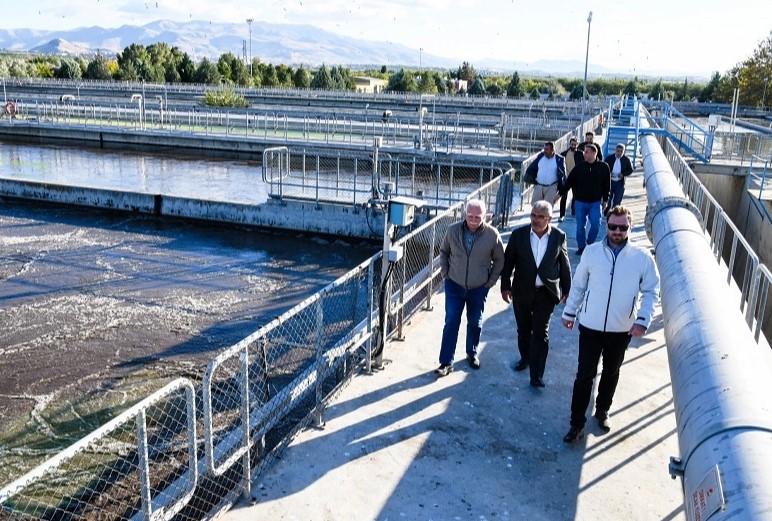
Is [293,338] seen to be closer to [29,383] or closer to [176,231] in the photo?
[29,383]

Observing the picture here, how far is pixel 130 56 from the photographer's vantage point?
77500mm

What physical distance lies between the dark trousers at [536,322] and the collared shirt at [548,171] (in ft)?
18.0

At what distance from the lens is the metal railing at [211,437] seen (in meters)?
4.52

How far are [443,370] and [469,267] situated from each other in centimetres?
105

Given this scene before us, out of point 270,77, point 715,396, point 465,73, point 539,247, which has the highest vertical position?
point 465,73

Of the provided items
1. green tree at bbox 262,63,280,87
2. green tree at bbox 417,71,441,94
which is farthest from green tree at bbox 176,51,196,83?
green tree at bbox 417,71,441,94

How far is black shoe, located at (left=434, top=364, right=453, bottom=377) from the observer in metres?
6.79

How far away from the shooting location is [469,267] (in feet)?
21.4

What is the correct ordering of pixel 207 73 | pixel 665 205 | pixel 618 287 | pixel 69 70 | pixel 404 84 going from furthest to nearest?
pixel 69 70 → pixel 207 73 → pixel 404 84 → pixel 665 205 → pixel 618 287

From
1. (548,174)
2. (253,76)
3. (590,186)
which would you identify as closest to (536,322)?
(590,186)

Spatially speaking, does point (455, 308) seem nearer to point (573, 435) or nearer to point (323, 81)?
point (573, 435)

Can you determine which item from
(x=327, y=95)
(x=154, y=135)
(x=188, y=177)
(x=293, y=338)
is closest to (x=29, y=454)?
(x=293, y=338)

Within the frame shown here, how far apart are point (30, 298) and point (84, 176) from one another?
15571 mm

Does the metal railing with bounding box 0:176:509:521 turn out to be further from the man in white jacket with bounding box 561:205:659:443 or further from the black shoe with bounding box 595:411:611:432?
the black shoe with bounding box 595:411:611:432
